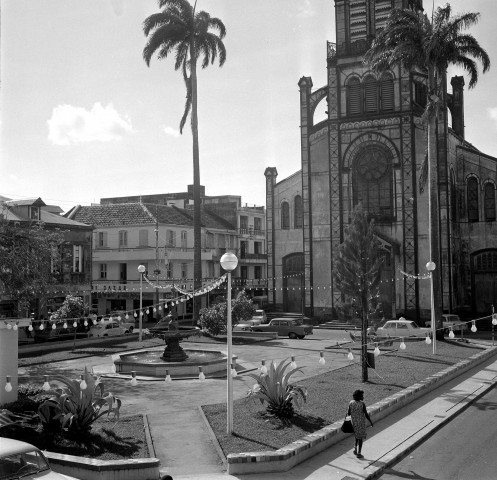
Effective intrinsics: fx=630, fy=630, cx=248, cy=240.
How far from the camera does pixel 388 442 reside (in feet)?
50.3

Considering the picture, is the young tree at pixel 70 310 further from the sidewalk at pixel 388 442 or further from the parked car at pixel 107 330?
the sidewalk at pixel 388 442

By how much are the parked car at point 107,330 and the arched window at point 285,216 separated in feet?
56.6

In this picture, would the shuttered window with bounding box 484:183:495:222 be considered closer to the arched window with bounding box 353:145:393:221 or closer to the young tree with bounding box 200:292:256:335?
the arched window with bounding box 353:145:393:221

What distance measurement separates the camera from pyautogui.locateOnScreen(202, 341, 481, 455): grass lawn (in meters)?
15.1

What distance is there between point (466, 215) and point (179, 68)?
2566 cm

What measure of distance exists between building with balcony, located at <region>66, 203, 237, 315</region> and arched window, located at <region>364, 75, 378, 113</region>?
68.4 ft

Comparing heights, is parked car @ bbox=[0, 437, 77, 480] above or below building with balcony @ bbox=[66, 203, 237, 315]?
below

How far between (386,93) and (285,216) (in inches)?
529

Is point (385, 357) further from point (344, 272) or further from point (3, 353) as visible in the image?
point (3, 353)

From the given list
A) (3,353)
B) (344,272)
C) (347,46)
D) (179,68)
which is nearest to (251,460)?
(3,353)

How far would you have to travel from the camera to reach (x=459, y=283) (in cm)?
4975

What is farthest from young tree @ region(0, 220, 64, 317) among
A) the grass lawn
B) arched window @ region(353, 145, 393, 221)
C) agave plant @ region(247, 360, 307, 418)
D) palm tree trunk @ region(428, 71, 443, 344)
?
arched window @ region(353, 145, 393, 221)

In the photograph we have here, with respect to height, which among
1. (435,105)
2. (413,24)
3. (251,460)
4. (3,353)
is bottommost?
(251,460)

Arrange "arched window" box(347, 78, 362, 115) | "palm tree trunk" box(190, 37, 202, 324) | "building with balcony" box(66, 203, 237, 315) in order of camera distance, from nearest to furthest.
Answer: "palm tree trunk" box(190, 37, 202, 324)
"arched window" box(347, 78, 362, 115)
"building with balcony" box(66, 203, 237, 315)
